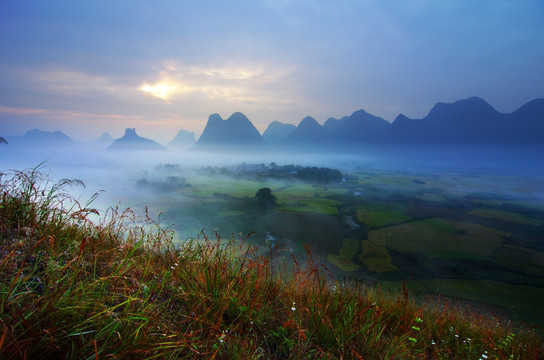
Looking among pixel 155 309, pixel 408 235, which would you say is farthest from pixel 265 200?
pixel 155 309

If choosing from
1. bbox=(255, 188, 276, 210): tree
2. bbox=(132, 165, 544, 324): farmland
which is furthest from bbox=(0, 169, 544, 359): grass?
bbox=(255, 188, 276, 210): tree

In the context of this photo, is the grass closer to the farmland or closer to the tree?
the farmland

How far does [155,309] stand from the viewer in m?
3.04

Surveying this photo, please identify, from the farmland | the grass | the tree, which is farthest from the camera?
the tree

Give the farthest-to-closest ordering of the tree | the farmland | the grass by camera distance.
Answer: the tree
the farmland
the grass

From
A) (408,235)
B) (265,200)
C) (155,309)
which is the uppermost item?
(155,309)

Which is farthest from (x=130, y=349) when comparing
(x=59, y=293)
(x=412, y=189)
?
(x=412, y=189)

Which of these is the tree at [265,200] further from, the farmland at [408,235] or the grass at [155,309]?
the grass at [155,309]

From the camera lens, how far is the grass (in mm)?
2113

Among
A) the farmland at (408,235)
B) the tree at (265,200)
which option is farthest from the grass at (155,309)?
the tree at (265,200)

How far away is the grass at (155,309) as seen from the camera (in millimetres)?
2113

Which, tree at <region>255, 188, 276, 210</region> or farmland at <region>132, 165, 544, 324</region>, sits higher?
tree at <region>255, 188, 276, 210</region>

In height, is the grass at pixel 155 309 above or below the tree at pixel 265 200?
above

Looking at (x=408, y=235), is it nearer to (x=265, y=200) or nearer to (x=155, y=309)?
(x=265, y=200)
